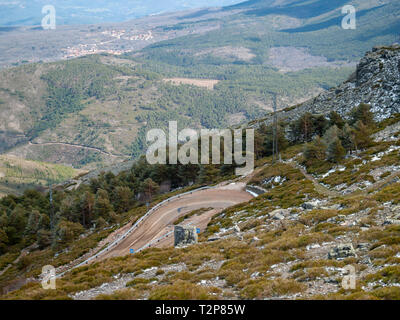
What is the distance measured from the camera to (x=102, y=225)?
225 ft

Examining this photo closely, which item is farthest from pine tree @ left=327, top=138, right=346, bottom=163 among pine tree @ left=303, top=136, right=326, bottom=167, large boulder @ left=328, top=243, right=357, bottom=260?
large boulder @ left=328, top=243, right=357, bottom=260

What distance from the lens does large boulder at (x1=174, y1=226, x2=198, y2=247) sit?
114ft

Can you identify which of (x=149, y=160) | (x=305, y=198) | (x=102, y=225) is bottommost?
(x=102, y=225)

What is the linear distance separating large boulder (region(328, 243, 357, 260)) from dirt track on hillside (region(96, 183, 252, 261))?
25618mm

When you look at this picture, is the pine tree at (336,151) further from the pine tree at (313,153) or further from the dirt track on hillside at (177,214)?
the dirt track on hillside at (177,214)

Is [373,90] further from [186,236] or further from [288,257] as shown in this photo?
[288,257]

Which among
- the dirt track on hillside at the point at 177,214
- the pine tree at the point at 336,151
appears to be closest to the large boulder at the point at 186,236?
the dirt track on hillside at the point at 177,214

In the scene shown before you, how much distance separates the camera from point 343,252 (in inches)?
794

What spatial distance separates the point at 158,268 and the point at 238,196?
1366 inches

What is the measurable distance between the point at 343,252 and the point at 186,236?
17260 millimetres

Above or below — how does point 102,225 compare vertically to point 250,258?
below

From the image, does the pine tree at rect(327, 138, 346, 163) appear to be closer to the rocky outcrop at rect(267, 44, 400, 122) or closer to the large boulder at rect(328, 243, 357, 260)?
the rocky outcrop at rect(267, 44, 400, 122)
